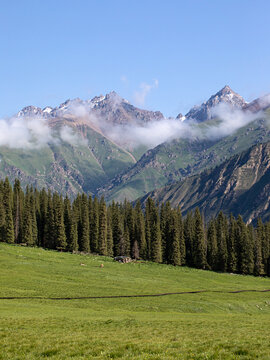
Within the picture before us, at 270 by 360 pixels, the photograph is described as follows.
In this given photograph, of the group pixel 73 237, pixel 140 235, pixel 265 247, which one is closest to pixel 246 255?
pixel 265 247

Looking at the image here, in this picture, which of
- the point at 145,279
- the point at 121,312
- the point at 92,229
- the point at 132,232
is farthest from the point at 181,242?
the point at 121,312

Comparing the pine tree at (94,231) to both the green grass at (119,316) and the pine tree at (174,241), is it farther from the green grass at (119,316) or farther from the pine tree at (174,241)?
the green grass at (119,316)

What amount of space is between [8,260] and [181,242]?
7133 centimetres

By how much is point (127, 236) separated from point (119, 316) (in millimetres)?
100324

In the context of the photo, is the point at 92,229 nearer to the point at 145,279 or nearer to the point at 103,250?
the point at 103,250

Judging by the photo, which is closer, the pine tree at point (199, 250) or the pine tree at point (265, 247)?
the pine tree at point (199, 250)

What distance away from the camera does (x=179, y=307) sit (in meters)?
56.7

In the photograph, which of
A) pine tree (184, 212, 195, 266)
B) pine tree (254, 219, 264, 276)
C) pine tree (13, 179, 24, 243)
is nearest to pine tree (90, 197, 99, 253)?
pine tree (13, 179, 24, 243)

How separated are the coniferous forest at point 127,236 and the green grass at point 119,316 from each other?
2449 centimetres

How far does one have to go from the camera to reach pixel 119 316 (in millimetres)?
43969

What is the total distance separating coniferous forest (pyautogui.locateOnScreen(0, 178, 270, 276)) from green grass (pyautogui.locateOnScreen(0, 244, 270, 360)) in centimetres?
2449

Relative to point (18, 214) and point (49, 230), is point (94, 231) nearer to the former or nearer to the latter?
point (49, 230)

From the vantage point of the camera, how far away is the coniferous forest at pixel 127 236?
133000 millimetres

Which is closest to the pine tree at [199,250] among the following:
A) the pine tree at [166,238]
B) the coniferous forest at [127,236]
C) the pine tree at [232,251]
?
the coniferous forest at [127,236]
